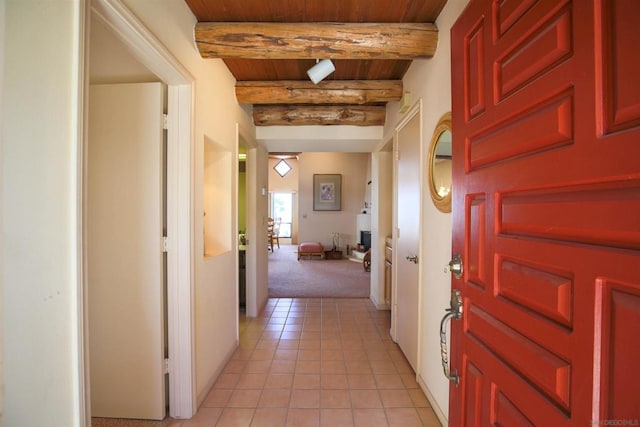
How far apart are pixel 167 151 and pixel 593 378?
6.46ft

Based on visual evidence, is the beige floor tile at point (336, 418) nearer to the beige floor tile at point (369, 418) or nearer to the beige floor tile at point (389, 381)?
the beige floor tile at point (369, 418)

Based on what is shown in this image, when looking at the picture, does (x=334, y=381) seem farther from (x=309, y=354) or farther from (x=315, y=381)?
(x=309, y=354)

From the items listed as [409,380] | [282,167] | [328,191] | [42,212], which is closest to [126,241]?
[42,212]

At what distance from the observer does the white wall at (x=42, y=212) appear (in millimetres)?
799

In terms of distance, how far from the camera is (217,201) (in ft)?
8.07

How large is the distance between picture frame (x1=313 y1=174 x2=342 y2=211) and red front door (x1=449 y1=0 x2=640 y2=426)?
7375mm

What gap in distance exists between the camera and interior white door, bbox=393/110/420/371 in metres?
2.10

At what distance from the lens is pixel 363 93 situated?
2.56 m

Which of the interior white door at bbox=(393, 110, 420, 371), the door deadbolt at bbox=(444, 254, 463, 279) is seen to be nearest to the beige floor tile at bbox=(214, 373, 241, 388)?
the interior white door at bbox=(393, 110, 420, 371)

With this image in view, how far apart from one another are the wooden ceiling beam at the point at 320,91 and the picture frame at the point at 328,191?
566cm

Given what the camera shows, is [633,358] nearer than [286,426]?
Yes

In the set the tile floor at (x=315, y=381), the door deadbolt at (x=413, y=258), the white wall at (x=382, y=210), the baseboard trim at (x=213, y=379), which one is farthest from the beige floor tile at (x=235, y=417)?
the white wall at (x=382, y=210)

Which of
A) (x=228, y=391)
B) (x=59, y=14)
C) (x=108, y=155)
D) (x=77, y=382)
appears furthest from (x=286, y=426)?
(x=59, y=14)

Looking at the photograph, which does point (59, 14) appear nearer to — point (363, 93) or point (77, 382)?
point (77, 382)
